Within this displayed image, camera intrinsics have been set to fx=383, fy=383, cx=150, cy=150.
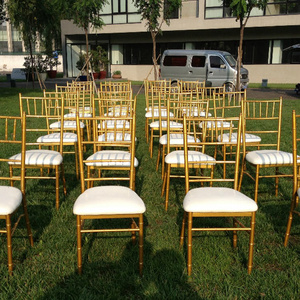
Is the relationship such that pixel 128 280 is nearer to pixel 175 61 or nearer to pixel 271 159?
pixel 271 159

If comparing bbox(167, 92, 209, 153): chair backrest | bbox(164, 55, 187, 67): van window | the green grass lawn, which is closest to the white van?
bbox(164, 55, 187, 67): van window

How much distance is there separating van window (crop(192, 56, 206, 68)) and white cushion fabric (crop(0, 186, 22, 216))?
14544 mm

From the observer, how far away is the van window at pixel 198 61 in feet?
53.8

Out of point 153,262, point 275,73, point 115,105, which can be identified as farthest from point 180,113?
point 275,73

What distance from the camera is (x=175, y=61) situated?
1691cm

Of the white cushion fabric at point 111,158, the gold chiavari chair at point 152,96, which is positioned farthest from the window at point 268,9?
the white cushion fabric at point 111,158

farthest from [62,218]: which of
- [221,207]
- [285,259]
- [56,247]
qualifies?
[285,259]

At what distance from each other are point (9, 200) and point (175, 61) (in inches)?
594

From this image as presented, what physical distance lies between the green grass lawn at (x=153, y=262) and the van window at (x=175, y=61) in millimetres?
13598

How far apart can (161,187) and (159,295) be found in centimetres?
206

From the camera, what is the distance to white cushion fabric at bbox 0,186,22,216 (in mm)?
2492

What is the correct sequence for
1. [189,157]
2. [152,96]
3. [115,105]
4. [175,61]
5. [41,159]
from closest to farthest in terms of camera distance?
1. [189,157]
2. [41,159]
3. [115,105]
4. [152,96]
5. [175,61]

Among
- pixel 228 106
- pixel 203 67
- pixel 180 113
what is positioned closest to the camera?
pixel 228 106

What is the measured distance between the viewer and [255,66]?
22188 millimetres
